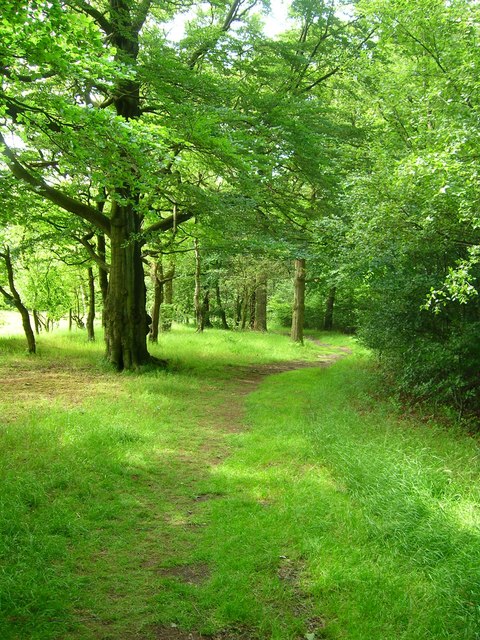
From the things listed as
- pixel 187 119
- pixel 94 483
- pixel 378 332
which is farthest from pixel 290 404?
pixel 187 119

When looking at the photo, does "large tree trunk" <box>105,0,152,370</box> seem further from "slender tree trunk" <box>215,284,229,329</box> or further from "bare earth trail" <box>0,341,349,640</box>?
"slender tree trunk" <box>215,284,229,329</box>

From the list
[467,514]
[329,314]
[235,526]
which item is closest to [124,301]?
[235,526]

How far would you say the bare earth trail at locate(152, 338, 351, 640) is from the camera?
3.26m

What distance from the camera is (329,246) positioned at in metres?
11.6

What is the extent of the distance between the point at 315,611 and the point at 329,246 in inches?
366

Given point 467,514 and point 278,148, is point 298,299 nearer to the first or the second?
point 278,148

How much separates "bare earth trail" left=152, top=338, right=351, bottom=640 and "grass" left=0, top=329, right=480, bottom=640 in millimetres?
19

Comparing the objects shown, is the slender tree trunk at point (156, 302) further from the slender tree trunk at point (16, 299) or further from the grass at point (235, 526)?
the grass at point (235, 526)

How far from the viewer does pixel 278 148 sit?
1096 cm

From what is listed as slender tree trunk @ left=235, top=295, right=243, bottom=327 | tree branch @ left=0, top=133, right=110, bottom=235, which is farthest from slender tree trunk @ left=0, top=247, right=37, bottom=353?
slender tree trunk @ left=235, top=295, right=243, bottom=327

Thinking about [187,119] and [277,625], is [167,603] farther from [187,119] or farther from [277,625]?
[187,119]

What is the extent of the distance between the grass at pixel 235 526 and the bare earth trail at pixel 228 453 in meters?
0.02

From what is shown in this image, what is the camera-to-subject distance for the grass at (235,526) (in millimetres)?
3354

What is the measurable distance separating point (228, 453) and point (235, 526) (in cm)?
238
